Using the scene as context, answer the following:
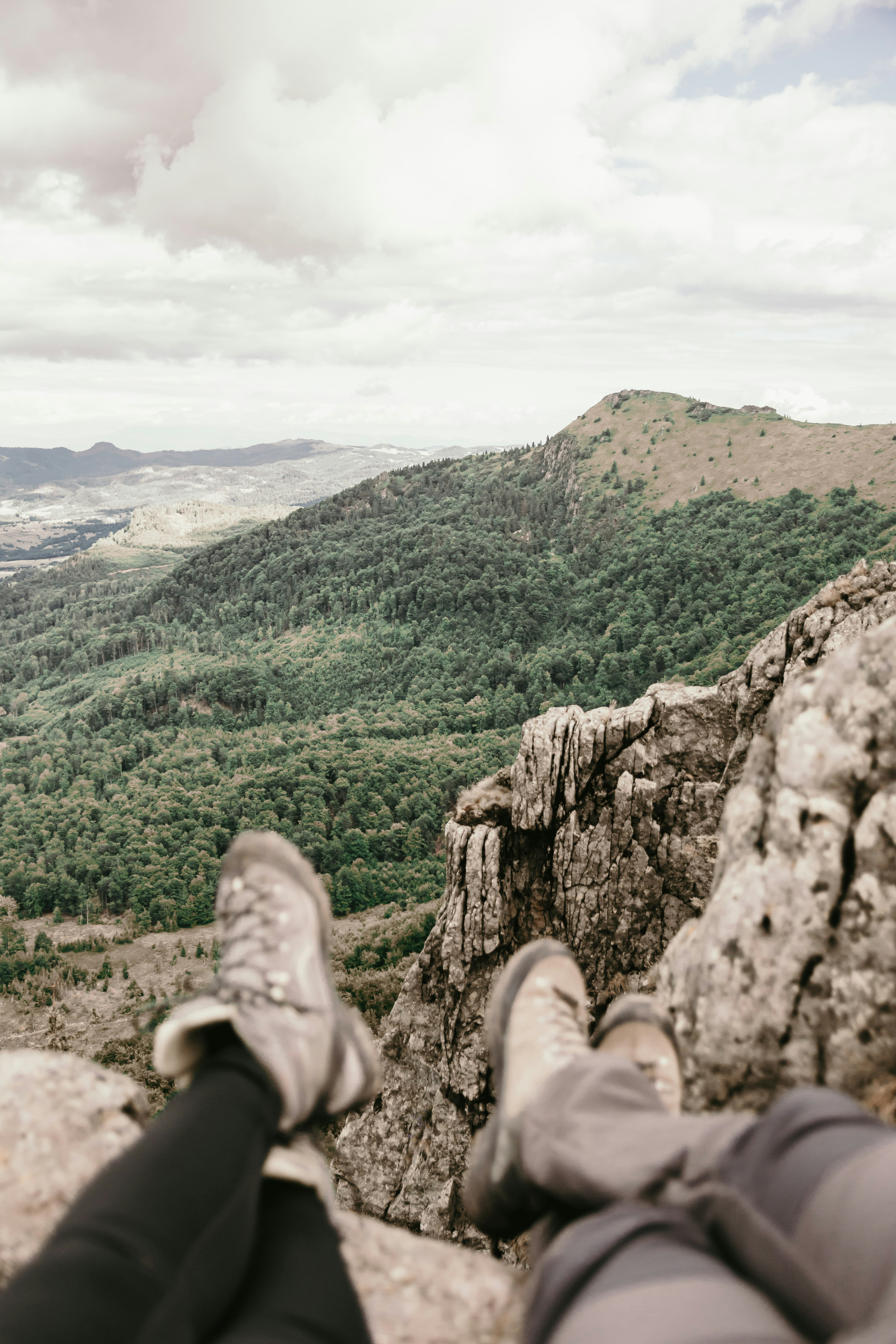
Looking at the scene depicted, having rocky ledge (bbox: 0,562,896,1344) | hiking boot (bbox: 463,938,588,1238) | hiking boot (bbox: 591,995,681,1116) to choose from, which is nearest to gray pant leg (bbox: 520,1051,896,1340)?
hiking boot (bbox: 463,938,588,1238)

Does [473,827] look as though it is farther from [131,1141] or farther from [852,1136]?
[852,1136]

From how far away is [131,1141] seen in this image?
4.17 meters

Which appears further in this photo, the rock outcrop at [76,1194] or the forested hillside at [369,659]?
the forested hillside at [369,659]

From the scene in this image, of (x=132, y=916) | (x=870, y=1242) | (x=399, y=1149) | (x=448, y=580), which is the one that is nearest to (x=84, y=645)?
(x=448, y=580)

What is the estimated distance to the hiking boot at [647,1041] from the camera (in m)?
3.91

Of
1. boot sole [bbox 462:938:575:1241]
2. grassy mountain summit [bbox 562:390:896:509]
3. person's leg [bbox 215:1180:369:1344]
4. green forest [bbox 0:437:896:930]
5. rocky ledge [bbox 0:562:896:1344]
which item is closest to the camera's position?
person's leg [bbox 215:1180:369:1344]

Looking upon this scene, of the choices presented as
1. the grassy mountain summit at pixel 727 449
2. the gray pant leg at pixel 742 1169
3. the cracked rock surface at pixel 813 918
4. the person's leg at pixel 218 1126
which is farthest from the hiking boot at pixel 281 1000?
the grassy mountain summit at pixel 727 449

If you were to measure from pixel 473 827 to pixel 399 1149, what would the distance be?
6.34m

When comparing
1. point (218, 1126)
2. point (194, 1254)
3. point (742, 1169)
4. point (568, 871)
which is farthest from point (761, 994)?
point (568, 871)

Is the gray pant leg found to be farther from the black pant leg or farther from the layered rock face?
the layered rock face

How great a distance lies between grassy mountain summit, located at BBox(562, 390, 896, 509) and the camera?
323 feet

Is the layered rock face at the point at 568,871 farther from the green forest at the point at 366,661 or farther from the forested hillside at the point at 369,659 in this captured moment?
the green forest at the point at 366,661

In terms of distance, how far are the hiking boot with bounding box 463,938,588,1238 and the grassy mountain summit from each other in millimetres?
95075

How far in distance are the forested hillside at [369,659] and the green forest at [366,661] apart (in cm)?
44
